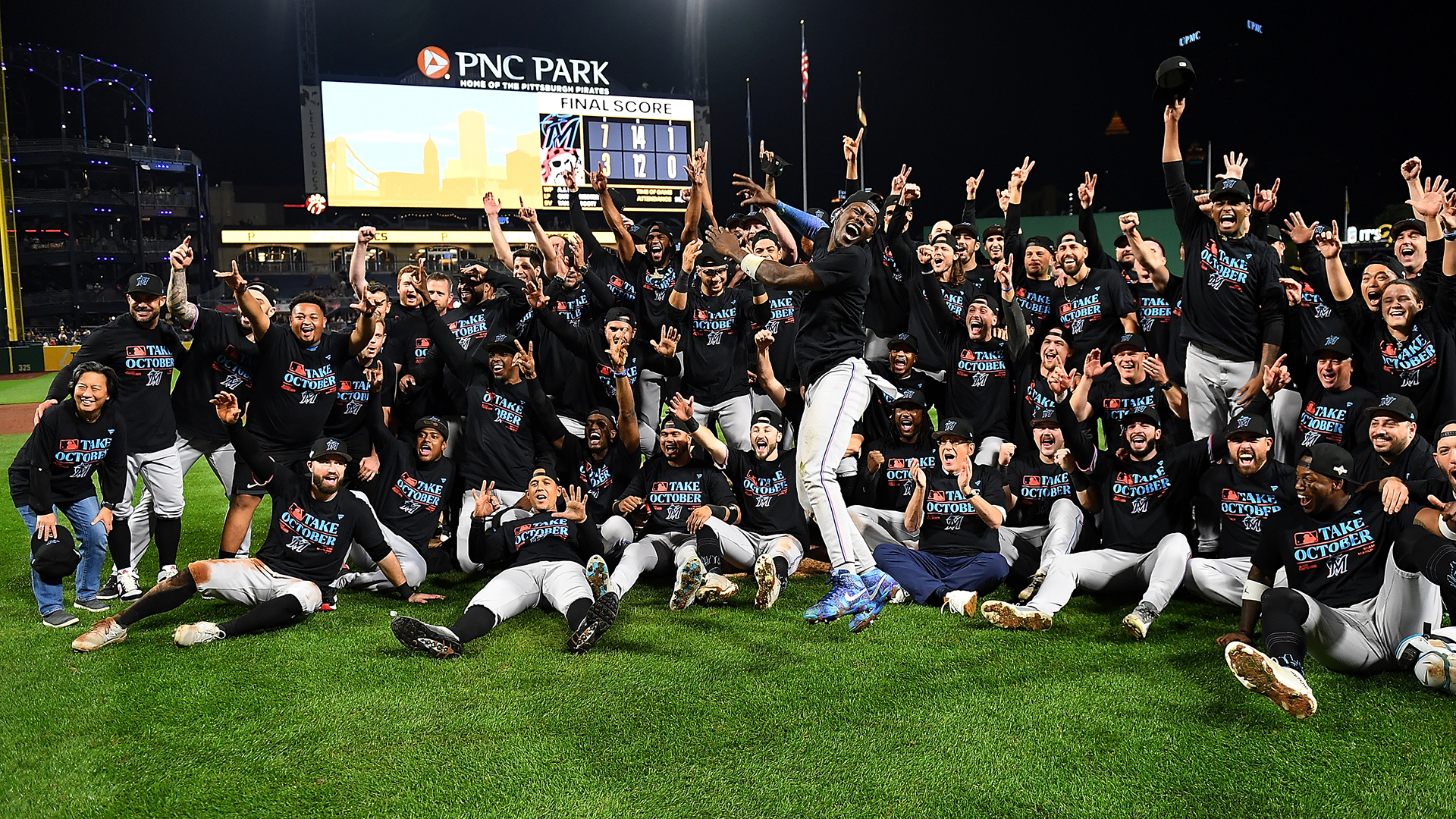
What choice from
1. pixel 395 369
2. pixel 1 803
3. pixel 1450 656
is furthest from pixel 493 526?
pixel 1450 656

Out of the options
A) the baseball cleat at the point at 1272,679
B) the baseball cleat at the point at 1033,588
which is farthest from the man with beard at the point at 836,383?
the baseball cleat at the point at 1272,679

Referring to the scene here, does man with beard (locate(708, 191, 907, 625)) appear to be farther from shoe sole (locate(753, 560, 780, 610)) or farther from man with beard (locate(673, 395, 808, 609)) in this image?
man with beard (locate(673, 395, 808, 609))

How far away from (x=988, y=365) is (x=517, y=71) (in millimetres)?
31398

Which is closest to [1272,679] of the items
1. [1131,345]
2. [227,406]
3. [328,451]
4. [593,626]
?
[1131,345]

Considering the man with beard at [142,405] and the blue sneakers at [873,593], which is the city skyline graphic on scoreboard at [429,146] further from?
the blue sneakers at [873,593]

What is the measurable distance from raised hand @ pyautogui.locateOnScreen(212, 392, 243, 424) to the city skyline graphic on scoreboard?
95.1ft

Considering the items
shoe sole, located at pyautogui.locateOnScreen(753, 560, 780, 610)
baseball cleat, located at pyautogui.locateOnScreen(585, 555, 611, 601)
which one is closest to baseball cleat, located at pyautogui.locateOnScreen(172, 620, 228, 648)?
baseball cleat, located at pyautogui.locateOnScreen(585, 555, 611, 601)

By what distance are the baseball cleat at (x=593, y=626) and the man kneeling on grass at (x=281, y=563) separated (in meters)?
1.54

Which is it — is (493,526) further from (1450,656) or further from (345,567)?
(1450,656)

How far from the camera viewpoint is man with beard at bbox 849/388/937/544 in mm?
6664

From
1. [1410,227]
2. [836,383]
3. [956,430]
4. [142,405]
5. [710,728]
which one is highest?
[1410,227]

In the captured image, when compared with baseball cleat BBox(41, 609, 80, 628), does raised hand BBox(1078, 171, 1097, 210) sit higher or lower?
higher

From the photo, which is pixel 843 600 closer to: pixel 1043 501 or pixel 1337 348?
pixel 1043 501

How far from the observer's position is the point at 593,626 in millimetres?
5117
